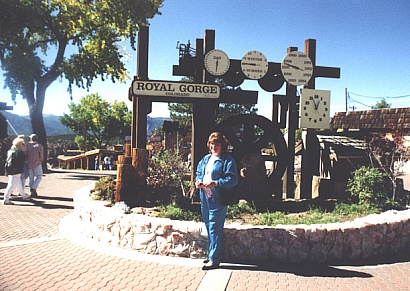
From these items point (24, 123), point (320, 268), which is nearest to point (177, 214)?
point (320, 268)

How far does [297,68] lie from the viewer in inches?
300

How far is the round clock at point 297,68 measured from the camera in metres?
7.57

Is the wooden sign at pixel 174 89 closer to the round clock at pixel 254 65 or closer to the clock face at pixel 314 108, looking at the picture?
the round clock at pixel 254 65

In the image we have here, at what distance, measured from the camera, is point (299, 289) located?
389 centimetres

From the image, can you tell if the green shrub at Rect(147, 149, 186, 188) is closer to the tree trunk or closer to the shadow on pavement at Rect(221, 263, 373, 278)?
the shadow on pavement at Rect(221, 263, 373, 278)

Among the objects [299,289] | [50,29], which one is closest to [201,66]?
[299,289]

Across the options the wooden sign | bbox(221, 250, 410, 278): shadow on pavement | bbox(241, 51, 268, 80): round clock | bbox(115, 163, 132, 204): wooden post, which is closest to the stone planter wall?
bbox(221, 250, 410, 278): shadow on pavement

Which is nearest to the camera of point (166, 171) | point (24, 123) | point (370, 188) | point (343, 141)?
point (370, 188)

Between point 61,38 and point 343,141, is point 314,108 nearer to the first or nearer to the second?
point 343,141

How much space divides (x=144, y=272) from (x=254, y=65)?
483cm

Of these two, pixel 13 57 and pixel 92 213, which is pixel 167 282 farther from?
pixel 13 57

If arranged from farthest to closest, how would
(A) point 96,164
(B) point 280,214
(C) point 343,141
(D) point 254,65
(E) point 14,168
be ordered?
(A) point 96,164 < (C) point 343,141 < (E) point 14,168 < (D) point 254,65 < (B) point 280,214

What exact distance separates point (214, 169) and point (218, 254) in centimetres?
106

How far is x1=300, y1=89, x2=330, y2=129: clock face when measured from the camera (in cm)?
767
